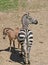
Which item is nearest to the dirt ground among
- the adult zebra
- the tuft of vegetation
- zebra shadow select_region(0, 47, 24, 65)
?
zebra shadow select_region(0, 47, 24, 65)

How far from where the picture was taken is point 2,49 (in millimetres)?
12898

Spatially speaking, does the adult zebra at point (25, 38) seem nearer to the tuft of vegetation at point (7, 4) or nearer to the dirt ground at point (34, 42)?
the dirt ground at point (34, 42)

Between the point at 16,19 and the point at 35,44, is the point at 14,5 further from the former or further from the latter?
the point at 35,44

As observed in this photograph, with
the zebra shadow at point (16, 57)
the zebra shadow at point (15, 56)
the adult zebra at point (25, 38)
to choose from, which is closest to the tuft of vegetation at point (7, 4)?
the zebra shadow at point (15, 56)

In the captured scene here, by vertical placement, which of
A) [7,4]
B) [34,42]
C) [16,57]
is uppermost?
[7,4]

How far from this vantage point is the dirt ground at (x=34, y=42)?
38.4ft

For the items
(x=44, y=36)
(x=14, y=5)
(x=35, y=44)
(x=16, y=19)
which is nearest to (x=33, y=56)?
(x=35, y=44)

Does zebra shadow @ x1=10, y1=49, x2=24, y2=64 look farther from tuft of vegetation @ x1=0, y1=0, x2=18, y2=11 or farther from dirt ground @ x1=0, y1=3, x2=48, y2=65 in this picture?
tuft of vegetation @ x1=0, y1=0, x2=18, y2=11

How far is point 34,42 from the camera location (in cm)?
1360

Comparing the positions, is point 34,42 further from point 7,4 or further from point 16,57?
point 7,4

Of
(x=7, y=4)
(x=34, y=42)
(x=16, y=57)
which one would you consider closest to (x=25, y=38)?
(x=16, y=57)

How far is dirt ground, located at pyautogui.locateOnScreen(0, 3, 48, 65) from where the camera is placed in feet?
38.4

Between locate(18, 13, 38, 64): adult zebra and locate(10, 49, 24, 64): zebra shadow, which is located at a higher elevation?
locate(18, 13, 38, 64): adult zebra

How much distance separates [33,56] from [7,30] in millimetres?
1612
